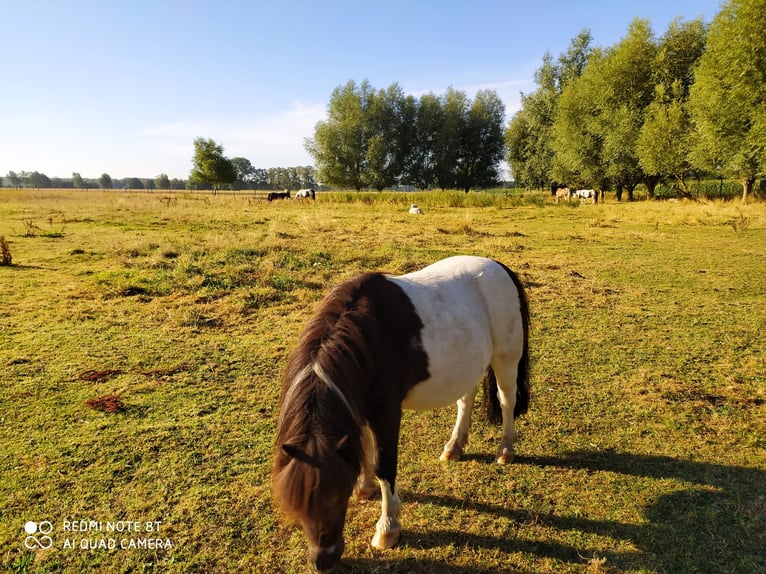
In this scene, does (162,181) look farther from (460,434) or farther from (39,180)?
(460,434)

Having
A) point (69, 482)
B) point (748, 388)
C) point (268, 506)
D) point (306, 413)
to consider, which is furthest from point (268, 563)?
point (748, 388)

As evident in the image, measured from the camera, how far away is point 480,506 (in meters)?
2.84

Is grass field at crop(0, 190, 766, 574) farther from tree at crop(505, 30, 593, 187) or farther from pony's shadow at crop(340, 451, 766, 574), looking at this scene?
tree at crop(505, 30, 593, 187)

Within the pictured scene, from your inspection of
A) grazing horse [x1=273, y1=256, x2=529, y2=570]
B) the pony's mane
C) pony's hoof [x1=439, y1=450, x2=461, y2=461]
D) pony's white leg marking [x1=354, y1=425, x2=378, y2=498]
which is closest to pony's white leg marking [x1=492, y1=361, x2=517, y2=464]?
grazing horse [x1=273, y1=256, x2=529, y2=570]

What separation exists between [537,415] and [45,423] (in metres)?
4.73

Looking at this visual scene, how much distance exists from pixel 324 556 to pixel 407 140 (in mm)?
46350

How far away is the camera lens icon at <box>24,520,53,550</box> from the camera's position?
8.09ft

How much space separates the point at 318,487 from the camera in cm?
170

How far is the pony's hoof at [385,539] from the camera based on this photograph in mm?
2484

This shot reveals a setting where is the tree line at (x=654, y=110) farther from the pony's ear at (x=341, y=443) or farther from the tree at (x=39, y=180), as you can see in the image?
the tree at (x=39, y=180)

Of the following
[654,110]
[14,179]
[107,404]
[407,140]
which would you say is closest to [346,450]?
[107,404]

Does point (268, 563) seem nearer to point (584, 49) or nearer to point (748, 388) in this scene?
point (748, 388)

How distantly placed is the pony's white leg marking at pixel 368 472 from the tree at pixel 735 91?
70.9ft

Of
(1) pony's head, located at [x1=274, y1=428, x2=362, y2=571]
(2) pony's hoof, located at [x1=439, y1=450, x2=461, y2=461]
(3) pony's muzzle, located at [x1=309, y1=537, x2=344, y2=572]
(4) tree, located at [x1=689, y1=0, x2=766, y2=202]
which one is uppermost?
(4) tree, located at [x1=689, y1=0, x2=766, y2=202]
